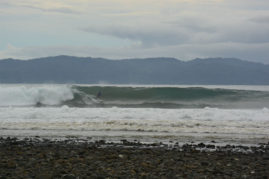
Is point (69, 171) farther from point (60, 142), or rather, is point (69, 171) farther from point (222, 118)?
point (222, 118)

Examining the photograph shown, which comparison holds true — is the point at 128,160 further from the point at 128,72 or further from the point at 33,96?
the point at 128,72

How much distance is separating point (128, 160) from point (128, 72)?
435 ft

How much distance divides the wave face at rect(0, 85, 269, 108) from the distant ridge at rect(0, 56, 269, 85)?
8554 cm

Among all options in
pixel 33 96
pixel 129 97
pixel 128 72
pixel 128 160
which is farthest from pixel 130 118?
pixel 128 72

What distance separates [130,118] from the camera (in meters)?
20.7

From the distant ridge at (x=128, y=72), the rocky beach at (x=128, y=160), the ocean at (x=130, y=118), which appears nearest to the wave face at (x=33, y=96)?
the ocean at (x=130, y=118)

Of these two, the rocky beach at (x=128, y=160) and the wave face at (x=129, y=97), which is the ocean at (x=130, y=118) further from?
the rocky beach at (x=128, y=160)

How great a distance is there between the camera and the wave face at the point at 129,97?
3625 centimetres

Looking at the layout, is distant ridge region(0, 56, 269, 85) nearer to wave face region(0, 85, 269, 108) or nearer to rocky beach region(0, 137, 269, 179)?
wave face region(0, 85, 269, 108)

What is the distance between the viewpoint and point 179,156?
10258mm

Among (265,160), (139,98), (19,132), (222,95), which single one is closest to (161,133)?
(19,132)

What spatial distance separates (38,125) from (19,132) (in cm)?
201

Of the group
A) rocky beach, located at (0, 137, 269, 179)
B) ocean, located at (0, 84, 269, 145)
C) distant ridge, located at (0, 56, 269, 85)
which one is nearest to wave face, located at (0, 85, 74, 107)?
ocean, located at (0, 84, 269, 145)

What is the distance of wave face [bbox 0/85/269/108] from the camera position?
119 feet
